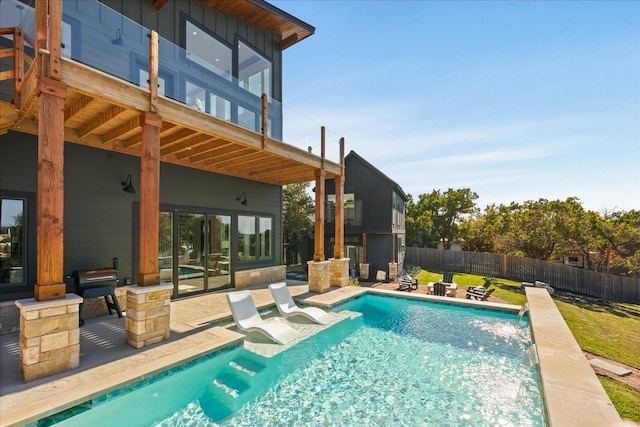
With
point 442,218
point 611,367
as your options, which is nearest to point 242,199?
point 611,367

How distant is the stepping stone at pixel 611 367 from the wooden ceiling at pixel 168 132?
8164mm

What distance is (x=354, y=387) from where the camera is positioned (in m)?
4.56

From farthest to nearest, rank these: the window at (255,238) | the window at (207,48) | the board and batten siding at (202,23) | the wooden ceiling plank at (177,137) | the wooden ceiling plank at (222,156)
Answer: the window at (255,238), the window at (207,48), the wooden ceiling plank at (222,156), the board and batten siding at (202,23), the wooden ceiling plank at (177,137)

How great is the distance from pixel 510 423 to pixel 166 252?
834 cm

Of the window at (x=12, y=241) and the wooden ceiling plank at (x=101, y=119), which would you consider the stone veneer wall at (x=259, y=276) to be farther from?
the wooden ceiling plank at (x=101, y=119)

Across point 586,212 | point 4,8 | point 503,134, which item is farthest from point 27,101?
point 586,212

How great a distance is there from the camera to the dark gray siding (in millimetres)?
5984

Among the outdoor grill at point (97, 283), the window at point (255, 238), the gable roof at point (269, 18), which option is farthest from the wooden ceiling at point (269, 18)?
the outdoor grill at point (97, 283)

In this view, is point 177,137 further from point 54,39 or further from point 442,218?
point 442,218

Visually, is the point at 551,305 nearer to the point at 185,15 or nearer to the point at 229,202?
the point at 229,202

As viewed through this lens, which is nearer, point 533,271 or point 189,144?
point 189,144

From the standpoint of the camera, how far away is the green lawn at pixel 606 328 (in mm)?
4586

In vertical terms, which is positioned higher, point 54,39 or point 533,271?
point 54,39

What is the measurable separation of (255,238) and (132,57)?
6.99m
